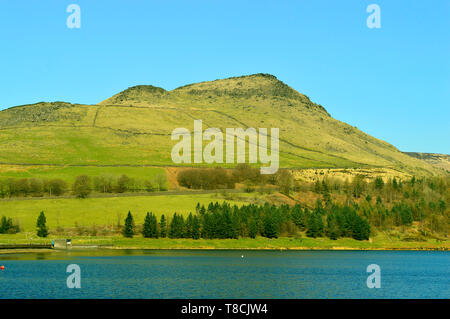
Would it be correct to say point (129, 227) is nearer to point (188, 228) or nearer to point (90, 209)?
point (188, 228)

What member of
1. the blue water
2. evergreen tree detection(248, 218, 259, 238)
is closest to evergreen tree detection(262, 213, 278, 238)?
evergreen tree detection(248, 218, 259, 238)

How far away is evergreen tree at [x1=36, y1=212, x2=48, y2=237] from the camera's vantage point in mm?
156550

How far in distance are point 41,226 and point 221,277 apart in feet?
284

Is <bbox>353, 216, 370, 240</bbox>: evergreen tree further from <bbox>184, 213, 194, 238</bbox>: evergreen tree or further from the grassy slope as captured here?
<bbox>184, 213, 194, 238</bbox>: evergreen tree

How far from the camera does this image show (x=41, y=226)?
15762 centimetres

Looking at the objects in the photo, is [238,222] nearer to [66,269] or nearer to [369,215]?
[369,215]

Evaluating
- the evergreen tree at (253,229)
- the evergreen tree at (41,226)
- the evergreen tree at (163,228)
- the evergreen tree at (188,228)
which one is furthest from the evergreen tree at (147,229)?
the evergreen tree at (253,229)

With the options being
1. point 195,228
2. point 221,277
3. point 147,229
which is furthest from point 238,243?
point 221,277

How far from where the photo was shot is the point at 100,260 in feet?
380

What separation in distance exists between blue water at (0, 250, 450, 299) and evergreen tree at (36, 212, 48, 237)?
2702 cm

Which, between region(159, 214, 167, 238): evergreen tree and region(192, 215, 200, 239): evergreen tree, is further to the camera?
region(159, 214, 167, 238): evergreen tree

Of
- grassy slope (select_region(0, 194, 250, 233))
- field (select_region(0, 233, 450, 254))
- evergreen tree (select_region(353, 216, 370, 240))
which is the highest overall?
grassy slope (select_region(0, 194, 250, 233))

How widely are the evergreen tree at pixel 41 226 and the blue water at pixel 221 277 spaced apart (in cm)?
2702

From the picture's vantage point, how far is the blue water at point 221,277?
7119 centimetres
